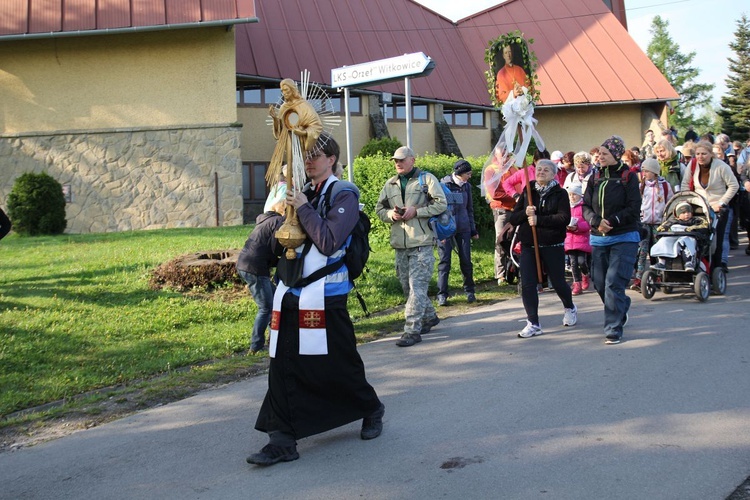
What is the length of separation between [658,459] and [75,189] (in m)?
18.4

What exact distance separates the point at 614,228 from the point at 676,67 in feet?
253

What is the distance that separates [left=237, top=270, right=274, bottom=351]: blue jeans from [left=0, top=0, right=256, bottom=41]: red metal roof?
1294cm

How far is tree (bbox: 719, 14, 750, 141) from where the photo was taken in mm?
54281

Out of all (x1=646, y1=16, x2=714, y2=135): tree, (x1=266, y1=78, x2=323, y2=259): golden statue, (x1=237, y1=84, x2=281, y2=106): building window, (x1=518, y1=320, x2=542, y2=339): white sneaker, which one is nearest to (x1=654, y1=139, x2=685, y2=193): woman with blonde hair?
(x1=518, y1=320, x2=542, y2=339): white sneaker

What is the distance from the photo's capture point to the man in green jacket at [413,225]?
8508mm

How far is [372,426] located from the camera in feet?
17.9

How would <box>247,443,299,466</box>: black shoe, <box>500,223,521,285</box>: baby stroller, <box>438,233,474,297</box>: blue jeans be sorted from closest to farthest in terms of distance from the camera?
<box>247,443,299,466</box>: black shoe → <box>500,223,521,285</box>: baby stroller → <box>438,233,474,297</box>: blue jeans

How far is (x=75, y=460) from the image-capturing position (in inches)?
210

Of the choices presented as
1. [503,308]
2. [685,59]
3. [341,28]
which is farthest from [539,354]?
[685,59]

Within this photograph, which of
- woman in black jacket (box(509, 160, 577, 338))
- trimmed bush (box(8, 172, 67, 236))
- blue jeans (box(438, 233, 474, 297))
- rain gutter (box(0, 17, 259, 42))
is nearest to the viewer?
woman in black jacket (box(509, 160, 577, 338))

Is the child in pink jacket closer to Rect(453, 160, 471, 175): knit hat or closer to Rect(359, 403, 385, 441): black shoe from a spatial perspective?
Rect(453, 160, 471, 175): knit hat

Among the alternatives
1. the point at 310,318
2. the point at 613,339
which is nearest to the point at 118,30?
the point at 613,339

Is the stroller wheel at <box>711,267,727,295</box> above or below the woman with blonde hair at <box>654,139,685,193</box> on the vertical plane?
below

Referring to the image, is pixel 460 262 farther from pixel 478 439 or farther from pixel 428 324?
pixel 478 439
